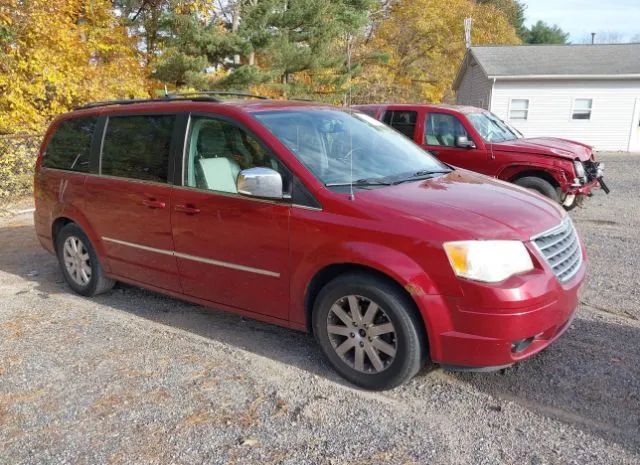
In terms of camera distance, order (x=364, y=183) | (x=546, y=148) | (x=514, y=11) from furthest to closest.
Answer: (x=514, y=11)
(x=546, y=148)
(x=364, y=183)

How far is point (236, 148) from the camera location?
3.98m

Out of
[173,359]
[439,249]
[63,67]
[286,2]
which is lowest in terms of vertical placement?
[173,359]

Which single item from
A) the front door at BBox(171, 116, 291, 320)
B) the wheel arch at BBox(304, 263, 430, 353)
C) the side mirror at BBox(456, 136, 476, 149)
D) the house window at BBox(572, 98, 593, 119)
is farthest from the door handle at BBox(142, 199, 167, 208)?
the house window at BBox(572, 98, 593, 119)

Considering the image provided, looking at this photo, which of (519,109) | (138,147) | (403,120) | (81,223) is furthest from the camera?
(519,109)

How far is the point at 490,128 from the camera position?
8.86 metres

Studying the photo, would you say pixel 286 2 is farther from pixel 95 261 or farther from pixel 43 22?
pixel 95 261

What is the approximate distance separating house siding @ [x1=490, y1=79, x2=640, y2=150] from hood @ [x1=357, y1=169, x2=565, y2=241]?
789 inches

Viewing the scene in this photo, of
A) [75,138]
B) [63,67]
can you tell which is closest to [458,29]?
[63,67]

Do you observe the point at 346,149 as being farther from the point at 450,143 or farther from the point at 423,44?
the point at 423,44

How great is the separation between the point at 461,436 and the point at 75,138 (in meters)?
4.28

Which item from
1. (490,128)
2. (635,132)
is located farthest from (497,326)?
(635,132)

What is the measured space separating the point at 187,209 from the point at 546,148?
6.08m

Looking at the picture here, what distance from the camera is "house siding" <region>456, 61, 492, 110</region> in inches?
914

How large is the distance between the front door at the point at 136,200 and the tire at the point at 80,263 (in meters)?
0.28
